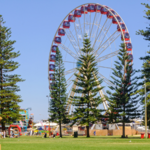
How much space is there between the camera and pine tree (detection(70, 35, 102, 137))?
43.5 meters

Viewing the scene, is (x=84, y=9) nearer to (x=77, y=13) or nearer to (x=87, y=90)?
(x=77, y=13)

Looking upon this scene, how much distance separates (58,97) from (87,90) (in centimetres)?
679

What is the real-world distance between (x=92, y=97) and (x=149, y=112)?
845 centimetres

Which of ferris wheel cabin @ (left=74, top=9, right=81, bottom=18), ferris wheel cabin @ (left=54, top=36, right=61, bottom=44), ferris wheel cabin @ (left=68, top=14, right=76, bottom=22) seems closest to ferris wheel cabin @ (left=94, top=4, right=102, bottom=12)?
ferris wheel cabin @ (left=74, top=9, right=81, bottom=18)

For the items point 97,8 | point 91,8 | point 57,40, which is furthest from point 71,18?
point 97,8

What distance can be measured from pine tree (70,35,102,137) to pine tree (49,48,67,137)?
3.55 meters

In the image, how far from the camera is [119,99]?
149 ft

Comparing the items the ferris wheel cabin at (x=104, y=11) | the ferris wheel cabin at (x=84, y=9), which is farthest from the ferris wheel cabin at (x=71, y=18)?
the ferris wheel cabin at (x=104, y=11)

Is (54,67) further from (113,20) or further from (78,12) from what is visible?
(113,20)

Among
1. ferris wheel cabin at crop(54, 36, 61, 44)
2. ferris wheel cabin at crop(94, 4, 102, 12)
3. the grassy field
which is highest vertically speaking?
ferris wheel cabin at crop(94, 4, 102, 12)

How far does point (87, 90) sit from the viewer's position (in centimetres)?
4384

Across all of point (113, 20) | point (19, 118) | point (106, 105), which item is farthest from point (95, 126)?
point (113, 20)

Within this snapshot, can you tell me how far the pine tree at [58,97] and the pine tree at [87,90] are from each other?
140 inches

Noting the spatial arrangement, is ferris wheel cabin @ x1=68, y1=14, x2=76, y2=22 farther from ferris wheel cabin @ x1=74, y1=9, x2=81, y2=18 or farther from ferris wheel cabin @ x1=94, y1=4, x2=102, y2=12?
ferris wheel cabin @ x1=94, y1=4, x2=102, y2=12
